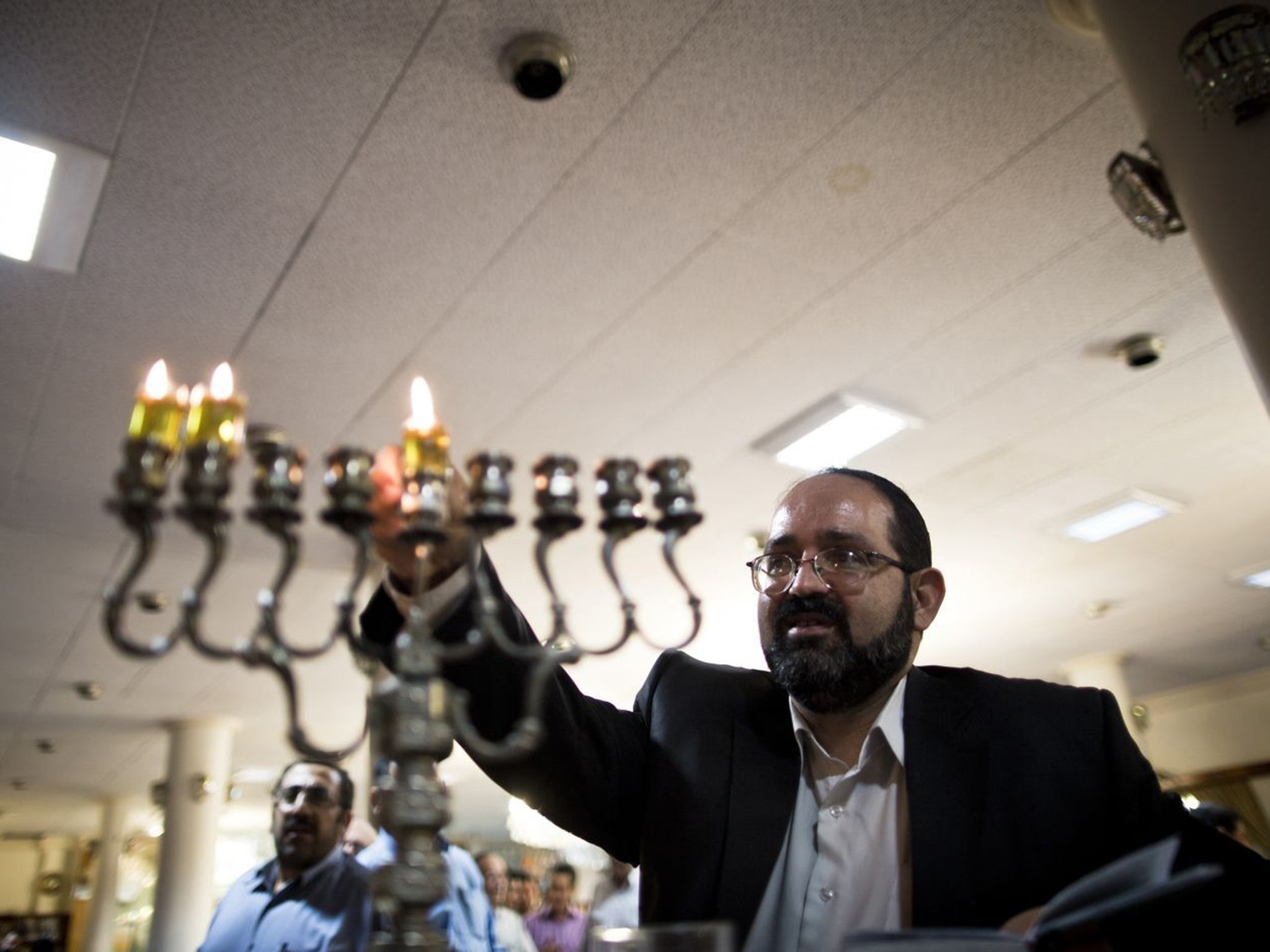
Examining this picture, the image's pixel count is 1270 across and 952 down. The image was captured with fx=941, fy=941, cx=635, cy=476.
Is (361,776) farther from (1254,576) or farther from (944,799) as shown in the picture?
(1254,576)

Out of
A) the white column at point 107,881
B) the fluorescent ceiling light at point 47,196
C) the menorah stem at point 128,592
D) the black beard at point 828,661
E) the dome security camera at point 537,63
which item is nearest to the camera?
the menorah stem at point 128,592

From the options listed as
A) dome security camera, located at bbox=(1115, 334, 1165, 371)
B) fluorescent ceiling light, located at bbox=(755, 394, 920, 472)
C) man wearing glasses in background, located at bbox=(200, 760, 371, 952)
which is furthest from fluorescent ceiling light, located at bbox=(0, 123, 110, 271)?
dome security camera, located at bbox=(1115, 334, 1165, 371)

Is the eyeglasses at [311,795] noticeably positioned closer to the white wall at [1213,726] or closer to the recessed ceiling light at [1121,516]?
the recessed ceiling light at [1121,516]

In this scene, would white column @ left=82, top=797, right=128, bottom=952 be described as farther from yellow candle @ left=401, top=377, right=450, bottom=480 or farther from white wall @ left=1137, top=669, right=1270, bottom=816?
yellow candle @ left=401, top=377, right=450, bottom=480

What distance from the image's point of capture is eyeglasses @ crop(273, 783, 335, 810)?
3.30 meters

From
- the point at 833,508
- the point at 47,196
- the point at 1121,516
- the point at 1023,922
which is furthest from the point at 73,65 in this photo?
the point at 1121,516

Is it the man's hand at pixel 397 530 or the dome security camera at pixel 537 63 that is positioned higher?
the dome security camera at pixel 537 63

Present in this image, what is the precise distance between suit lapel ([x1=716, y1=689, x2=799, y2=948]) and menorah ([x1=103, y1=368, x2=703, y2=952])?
1.47 ft

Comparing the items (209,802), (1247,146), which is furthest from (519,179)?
(209,802)

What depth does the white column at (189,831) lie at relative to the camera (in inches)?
316

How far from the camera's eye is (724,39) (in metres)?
2.37

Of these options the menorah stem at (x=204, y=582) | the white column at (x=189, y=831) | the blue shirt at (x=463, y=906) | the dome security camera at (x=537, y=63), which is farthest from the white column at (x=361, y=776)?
the menorah stem at (x=204, y=582)

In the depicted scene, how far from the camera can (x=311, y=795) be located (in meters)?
3.31

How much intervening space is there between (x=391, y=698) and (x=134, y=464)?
1.02ft
